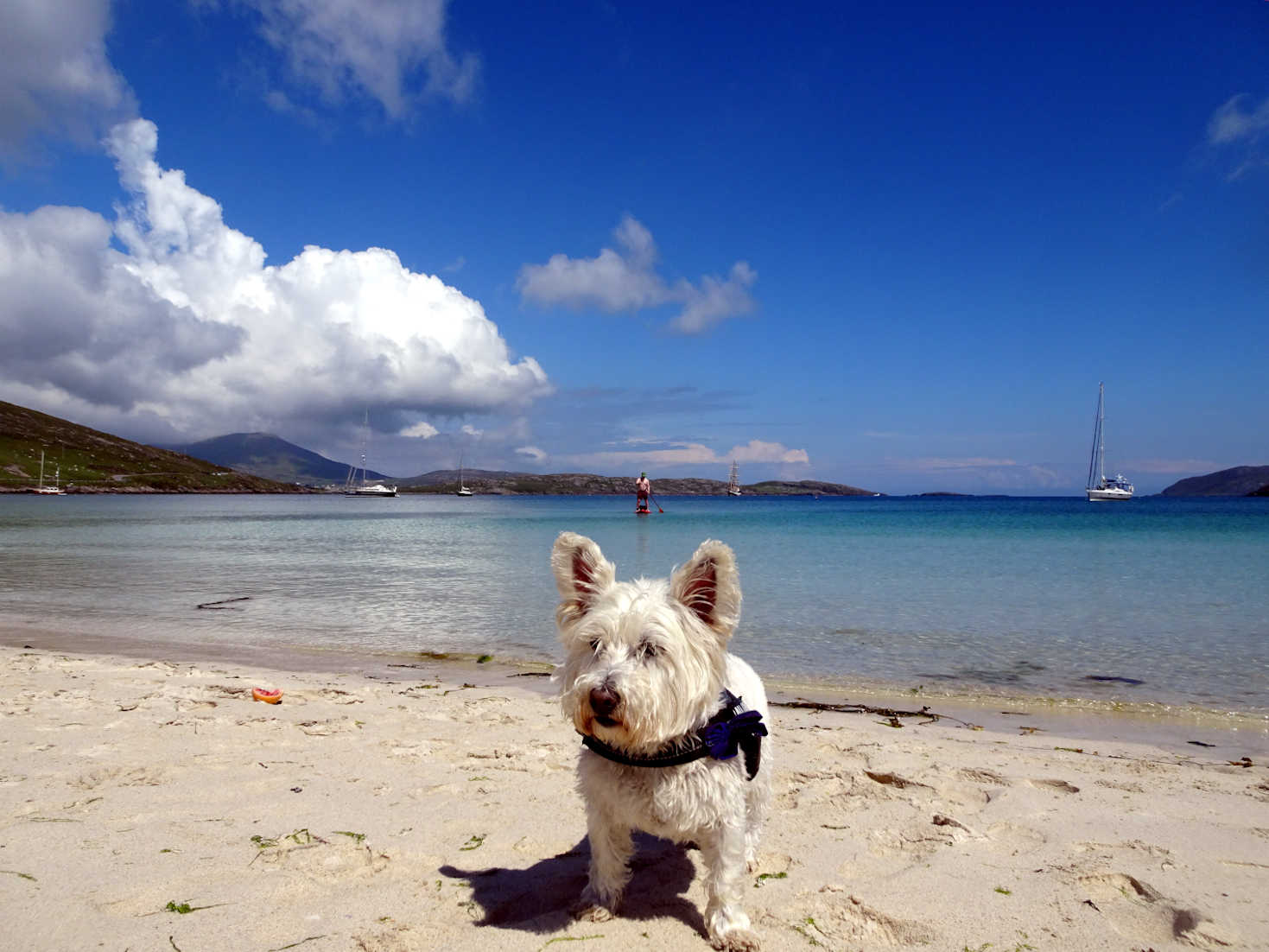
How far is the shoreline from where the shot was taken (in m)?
7.43

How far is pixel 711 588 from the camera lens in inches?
130

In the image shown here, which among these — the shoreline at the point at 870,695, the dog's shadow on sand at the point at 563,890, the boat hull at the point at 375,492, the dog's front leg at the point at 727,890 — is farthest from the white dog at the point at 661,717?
the boat hull at the point at 375,492

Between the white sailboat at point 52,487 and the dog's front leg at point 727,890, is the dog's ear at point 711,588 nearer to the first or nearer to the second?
→ the dog's front leg at point 727,890

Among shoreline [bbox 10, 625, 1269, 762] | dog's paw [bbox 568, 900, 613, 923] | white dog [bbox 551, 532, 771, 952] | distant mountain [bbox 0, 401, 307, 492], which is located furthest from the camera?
distant mountain [bbox 0, 401, 307, 492]

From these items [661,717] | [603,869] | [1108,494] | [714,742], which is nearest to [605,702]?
[661,717]

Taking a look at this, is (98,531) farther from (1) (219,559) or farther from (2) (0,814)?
(2) (0,814)

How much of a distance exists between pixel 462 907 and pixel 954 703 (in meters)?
6.87

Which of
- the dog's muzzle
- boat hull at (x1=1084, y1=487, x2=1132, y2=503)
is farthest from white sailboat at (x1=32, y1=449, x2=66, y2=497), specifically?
boat hull at (x1=1084, y1=487, x2=1132, y2=503)

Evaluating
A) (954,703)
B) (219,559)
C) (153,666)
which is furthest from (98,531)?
(954,703)

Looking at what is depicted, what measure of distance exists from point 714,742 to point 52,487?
161 metres

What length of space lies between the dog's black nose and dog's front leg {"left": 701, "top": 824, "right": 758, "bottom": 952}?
3.07 feet

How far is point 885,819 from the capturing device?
186 inches

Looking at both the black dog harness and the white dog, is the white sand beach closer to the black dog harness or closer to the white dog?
the white dog

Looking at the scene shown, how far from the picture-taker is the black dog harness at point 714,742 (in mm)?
3297
